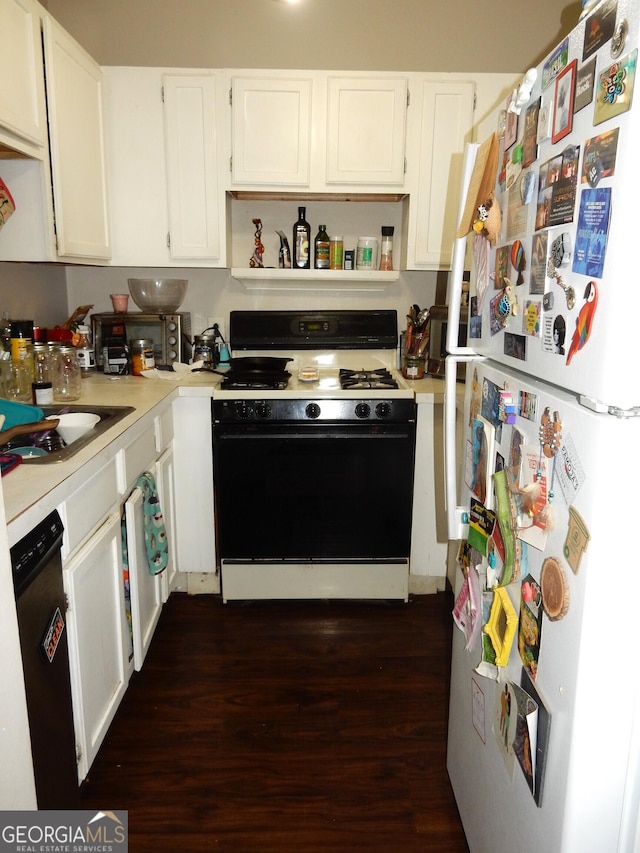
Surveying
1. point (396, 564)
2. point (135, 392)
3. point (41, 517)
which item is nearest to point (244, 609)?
point (396, 564)

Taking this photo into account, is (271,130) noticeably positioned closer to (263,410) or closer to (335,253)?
(335,253)

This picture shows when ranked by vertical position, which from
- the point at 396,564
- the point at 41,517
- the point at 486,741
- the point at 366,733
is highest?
the point at 41,517

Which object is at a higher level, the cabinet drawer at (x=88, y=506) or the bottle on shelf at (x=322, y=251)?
the bottle on shelf at (x=322, y=251)

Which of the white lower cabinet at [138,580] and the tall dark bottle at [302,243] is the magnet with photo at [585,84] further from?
the tall dark bottle at [302,243]

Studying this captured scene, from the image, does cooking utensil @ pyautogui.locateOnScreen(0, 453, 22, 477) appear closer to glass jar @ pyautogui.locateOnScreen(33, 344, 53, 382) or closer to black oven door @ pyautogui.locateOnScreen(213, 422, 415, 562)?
glass jar @ pyautogui.locateOnScreen(33, 344, 53, 382)

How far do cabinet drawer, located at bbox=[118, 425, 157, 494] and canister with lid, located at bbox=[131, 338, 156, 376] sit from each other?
0.58 m

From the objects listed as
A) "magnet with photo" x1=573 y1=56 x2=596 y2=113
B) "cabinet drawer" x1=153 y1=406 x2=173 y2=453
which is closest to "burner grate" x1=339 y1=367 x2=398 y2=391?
"cabinet drawer" x1=153 y1=406 x2=173 y2=453

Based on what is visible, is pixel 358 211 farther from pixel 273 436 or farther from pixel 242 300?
pixel 273 436

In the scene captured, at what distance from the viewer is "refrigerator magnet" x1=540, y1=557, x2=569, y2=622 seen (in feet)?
3.02

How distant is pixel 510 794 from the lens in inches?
45.8

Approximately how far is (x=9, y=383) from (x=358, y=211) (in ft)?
5.77

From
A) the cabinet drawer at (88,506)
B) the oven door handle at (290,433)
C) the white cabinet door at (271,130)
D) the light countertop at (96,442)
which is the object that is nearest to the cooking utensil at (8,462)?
the light countertop at (96,442)

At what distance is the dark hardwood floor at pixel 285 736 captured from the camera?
1.56 meters

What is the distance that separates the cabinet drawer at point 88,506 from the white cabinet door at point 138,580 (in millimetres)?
129
